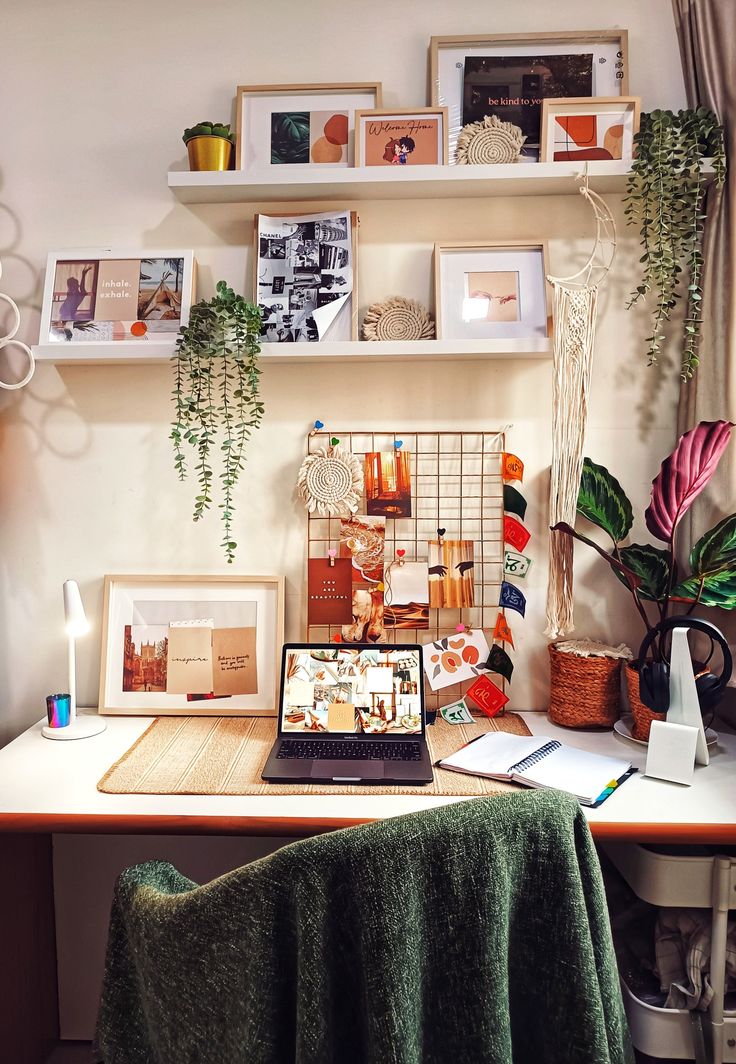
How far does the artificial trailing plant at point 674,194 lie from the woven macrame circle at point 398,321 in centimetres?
48

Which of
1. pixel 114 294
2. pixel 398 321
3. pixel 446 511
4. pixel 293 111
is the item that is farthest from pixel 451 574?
pixel 293 111

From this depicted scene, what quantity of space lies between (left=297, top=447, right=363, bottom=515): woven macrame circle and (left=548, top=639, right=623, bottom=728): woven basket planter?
0.61 m

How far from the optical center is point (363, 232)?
184 cm

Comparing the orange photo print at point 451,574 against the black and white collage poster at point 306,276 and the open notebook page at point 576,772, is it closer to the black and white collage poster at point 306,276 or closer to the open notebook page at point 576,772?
the open notebook page at point 576,772

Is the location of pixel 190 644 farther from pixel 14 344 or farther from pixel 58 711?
pixel 14 344

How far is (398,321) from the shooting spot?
1.78 meters

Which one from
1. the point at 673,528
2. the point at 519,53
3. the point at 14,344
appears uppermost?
the point at 519,53

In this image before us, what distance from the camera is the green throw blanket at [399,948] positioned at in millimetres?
847

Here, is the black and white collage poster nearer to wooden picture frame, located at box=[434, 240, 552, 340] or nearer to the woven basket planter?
wooden picture frame, located at box=[434, 240, 552, 340]

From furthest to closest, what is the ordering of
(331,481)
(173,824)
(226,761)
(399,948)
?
1. (331,481)
2. (226,761)
3. (173,824)
4. (399,948)

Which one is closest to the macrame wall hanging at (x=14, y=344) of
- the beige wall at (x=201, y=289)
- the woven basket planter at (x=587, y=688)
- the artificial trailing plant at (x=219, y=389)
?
the beige wall at (x=201, y=289)

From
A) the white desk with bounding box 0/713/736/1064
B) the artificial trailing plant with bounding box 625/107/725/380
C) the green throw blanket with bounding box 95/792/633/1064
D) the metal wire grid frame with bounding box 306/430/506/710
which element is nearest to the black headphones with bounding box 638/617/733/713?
the white desk with bounding box 0/713/736/1064

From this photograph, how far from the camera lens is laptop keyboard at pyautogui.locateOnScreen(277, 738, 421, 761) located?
1589 millimetres

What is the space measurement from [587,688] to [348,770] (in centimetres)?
60
